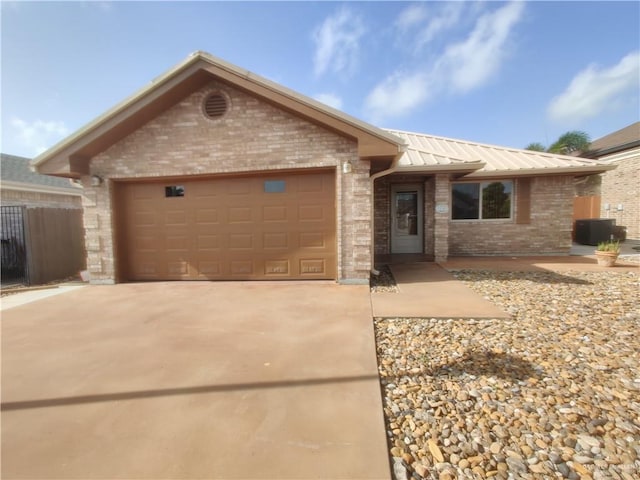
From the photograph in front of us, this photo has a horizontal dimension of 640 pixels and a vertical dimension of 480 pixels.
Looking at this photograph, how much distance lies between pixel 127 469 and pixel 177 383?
986 mm

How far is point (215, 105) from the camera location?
21.9 feet

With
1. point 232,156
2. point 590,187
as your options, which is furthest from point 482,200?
point 590,187

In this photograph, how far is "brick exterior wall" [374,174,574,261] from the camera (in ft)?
31.3

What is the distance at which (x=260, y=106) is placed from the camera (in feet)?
21.3

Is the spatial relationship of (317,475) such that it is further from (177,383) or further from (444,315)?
(444,315)

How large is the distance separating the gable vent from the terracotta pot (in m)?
9.87

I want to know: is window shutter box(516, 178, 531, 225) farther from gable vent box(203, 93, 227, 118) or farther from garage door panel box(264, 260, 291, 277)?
gable vent box(203, 93, 227, 118)

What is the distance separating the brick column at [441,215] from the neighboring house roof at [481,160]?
71cm

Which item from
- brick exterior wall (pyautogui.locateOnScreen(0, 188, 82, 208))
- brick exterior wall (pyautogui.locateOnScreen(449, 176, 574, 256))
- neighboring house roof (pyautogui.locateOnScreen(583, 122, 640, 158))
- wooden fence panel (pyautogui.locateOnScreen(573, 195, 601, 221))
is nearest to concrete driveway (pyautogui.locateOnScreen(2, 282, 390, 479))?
brick exterior wall (pyautogui.locateOnScreen(449, 176, 574, 256))

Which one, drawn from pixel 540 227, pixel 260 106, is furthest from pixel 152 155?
pixel 540 227

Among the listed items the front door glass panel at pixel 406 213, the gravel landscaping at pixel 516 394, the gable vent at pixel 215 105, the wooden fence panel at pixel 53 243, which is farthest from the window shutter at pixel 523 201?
the wooden fence panel at pixel 53 243

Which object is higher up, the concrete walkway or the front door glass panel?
the front door glass panel

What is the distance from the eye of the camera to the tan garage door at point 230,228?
22.4 ft

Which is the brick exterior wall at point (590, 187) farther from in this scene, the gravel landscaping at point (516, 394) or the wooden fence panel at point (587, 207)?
the gravel landscaping at point (516, 394)
